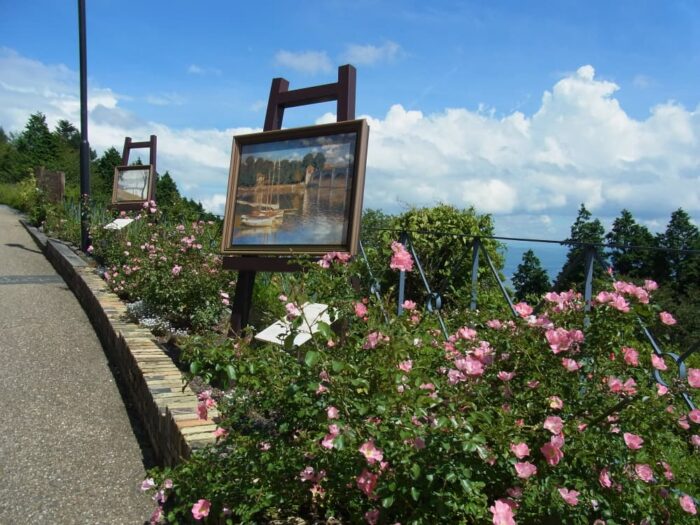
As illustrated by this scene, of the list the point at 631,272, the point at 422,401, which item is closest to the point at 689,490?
the point at 422,401

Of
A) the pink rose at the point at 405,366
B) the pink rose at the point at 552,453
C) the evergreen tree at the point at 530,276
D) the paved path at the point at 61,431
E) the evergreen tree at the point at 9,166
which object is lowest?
the paved path at the point at 61,431

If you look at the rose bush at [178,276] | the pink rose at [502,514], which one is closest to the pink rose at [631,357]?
the pink rose at [502,514]

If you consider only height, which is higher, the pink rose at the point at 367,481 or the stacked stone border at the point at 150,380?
the pink rose at the point at 367,481

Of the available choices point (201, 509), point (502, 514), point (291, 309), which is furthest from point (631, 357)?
point (201, 509)

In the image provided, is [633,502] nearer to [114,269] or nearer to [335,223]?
[335,223]

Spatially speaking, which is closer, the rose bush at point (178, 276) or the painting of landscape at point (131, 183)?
the rose bush at point (178, 276)

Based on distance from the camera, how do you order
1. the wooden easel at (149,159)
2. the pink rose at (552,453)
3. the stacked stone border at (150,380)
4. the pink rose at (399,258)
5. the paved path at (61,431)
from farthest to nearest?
the wooden easel at (149,159), the stacked stone border at (150,380), the paved path at (61,431), the pink rose at (399,258), the pink rose at (552,453)

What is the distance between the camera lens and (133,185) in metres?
9.99

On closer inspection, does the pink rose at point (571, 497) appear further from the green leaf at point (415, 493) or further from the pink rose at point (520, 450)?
the green leaf at point (415, 493)

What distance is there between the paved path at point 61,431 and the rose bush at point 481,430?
1025 mm

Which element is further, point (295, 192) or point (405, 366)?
point (295, 192)

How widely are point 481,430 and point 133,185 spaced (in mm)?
9489

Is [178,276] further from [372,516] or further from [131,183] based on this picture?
[131,183]

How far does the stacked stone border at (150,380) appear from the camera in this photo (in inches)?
116
